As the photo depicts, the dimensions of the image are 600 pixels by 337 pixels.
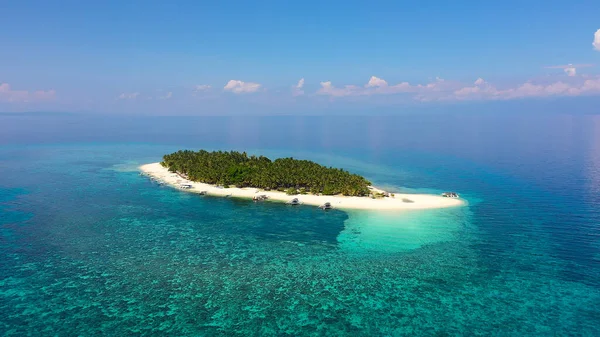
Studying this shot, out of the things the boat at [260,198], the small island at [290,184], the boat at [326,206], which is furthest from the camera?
the boat at [260,198]

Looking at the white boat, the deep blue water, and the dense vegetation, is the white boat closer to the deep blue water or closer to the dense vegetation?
the deep blue water

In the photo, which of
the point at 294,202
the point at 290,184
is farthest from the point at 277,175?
the point at 294,202

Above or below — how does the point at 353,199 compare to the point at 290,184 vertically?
below

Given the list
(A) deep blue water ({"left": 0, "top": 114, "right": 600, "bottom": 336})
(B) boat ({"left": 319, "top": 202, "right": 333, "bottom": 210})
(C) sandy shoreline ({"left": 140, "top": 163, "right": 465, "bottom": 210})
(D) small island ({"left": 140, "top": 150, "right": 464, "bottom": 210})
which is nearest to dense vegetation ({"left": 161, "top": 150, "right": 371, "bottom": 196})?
(D) small island ({"left": 140, "top": 150, "right": 464, "bottom": 210})

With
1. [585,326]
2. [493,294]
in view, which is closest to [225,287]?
[493,294]

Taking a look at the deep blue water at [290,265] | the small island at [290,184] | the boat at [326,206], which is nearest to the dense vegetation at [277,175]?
the small island at [290,184]

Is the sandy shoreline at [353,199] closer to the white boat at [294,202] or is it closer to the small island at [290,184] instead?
the small island at [290,184]

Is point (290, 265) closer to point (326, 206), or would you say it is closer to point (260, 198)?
point (326, 206)

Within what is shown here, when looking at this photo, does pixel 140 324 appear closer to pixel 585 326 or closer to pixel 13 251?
pixel 13 251
